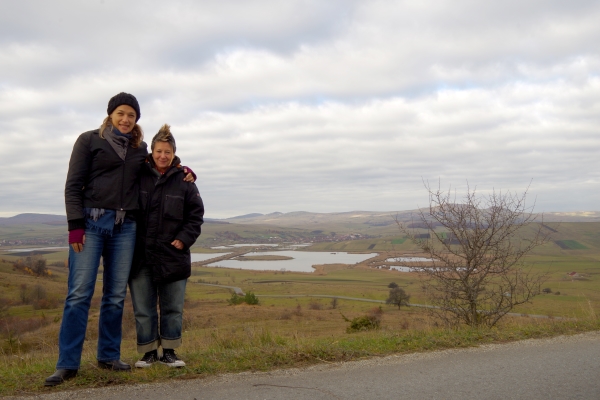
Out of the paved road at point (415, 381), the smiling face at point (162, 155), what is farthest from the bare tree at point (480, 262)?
the smiling face at point (162, 155)

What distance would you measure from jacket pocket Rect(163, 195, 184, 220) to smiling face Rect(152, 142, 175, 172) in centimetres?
35

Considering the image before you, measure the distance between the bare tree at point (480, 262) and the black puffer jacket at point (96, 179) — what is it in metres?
7.07

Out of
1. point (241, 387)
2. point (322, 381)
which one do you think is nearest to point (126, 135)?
point (241, 387)

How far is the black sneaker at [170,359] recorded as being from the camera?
462 cm

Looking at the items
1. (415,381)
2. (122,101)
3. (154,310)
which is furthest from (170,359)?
(122,101)

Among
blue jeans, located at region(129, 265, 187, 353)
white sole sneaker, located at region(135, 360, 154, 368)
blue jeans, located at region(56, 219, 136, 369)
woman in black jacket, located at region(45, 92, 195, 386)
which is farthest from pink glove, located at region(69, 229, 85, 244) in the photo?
white sole sneaker, located at region(135, 360, 154, 368)

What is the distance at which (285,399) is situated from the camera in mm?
3842

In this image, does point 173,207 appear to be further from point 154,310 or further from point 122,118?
point 154,310

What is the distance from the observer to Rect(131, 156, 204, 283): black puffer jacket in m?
4.69

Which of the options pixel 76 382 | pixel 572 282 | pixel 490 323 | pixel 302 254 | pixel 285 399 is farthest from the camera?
pixel 302 254

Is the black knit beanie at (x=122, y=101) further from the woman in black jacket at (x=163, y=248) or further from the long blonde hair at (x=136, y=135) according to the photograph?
the woman in black jacket at (x=163, y=248)

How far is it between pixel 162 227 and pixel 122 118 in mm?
1149

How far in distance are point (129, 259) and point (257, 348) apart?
1.76 meters

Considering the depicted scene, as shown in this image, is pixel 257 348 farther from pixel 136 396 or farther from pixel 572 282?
pixel 572 282
